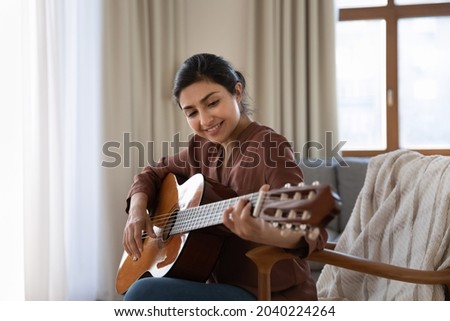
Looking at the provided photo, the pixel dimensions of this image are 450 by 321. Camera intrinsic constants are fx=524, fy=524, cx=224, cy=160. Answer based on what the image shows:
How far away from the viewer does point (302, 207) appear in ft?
3.05

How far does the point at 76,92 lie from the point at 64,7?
45cm

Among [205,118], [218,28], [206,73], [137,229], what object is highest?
[218,28]

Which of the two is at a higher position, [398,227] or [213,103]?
[213,103]

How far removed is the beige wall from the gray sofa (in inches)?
37.3

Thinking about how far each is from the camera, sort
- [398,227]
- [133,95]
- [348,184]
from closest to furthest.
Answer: [398,227] → [348,184] → [133,95]

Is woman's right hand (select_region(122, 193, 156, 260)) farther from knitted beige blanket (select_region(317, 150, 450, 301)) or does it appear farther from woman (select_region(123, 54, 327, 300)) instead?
knitted beige blanket (select_region(317, 150, 450, 301))

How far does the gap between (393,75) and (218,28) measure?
3.96ft

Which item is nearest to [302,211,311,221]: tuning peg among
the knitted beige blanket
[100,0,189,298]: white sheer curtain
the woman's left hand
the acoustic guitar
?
the acoustic guitar

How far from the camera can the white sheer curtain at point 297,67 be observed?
3.27m

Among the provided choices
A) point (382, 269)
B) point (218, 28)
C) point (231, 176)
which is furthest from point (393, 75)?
point (231, 176)

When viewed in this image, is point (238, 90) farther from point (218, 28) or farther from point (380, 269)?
point (218, 28)

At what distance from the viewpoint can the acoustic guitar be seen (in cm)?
93

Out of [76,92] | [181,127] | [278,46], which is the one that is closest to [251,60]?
[278,46]
